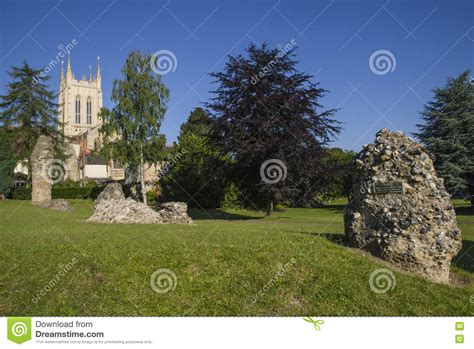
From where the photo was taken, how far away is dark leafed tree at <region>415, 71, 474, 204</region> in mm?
33156

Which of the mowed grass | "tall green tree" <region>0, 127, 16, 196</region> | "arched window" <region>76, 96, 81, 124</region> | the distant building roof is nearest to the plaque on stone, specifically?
the mowed grass

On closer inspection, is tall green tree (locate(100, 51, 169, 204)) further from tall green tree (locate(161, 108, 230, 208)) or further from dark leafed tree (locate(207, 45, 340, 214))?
dark leafed tree (locate(207, 45, 340, 214))

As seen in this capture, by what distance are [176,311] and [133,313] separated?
763 millimetres

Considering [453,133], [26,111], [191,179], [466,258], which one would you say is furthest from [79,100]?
[466,258]

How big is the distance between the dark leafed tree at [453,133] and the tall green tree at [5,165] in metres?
A: 39.8

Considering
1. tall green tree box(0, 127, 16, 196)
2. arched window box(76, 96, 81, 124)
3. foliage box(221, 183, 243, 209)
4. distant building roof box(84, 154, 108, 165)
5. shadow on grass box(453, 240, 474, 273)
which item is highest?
arched window box(76, 96, 81, 124)

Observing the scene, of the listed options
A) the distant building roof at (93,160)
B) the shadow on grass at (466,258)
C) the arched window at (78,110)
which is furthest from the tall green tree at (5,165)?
the arched window at (78,110)

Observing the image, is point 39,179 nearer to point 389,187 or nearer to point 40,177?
point 40,177

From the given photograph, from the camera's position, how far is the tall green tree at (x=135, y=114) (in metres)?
33.4

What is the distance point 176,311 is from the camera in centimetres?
751

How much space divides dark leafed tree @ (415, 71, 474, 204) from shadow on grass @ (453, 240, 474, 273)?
21.4 meters

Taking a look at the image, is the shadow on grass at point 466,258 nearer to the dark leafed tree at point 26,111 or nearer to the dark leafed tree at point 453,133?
the dark leafed tree at point 453,133

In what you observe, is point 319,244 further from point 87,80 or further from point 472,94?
point 87,80

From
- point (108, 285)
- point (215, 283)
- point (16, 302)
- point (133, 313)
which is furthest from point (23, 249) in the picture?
point (215, 283)
